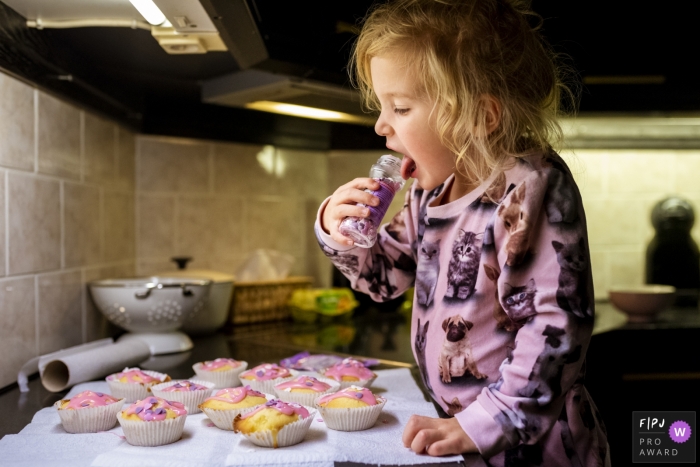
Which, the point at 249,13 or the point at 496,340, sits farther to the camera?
the point at 249,13

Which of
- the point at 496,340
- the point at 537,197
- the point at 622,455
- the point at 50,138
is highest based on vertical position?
the point at 50,138

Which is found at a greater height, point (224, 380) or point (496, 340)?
point (496, 340)

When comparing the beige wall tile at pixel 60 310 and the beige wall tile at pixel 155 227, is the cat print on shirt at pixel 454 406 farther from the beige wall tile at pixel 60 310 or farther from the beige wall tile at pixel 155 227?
the beige wall tile at pixel 155 227

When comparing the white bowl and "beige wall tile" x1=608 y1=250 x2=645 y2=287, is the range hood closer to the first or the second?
the white bowl

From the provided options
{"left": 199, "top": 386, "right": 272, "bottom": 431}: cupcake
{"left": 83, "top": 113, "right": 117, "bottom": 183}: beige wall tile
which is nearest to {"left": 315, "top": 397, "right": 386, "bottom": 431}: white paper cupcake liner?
{"left": 199, "top": 386, "right": 272, "bottom": 431}: cupcake

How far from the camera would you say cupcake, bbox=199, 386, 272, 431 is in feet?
2.90

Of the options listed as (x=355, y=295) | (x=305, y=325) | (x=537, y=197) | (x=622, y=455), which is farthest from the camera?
(x=355, y=295)

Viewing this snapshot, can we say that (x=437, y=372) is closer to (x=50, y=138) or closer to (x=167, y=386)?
(x=167, y=386)

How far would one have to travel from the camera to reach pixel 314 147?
2299mm

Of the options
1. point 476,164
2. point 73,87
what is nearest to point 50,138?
point 73,87

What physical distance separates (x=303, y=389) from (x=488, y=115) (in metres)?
0.50

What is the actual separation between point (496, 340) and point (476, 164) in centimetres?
26

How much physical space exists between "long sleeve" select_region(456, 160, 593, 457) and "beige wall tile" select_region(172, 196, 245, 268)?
1.32 meters

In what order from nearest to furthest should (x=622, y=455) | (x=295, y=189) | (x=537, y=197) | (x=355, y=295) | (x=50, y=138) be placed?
1. (x=537, y=197)
2. (x=50, y=138)
3. (x=622, y=455)
4. (x=355, y=295)
5. (x=295, y=189)
